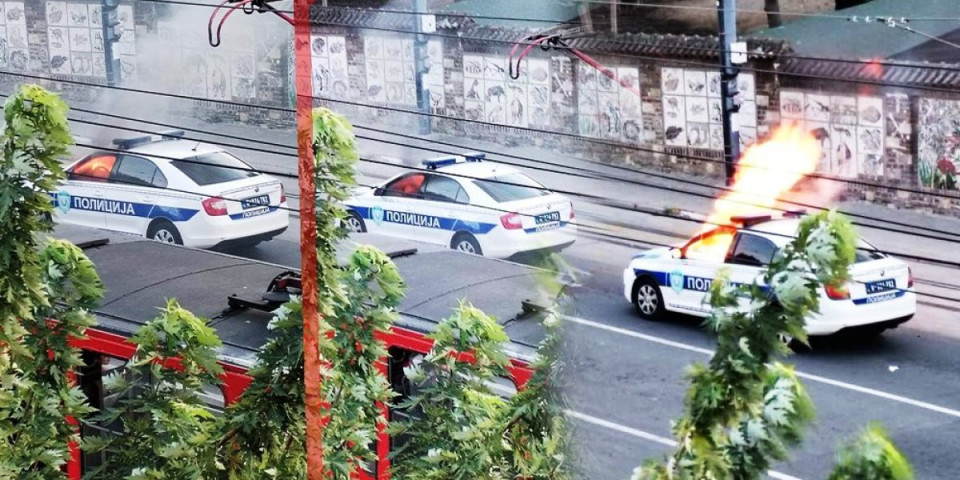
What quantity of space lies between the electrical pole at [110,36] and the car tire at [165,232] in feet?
7.00

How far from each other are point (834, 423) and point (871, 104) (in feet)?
13.2

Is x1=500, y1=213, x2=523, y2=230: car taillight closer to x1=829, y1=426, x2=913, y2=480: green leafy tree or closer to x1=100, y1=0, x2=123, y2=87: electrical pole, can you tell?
x1=829, y1=426, x2=913, y2=480: green leafy tree

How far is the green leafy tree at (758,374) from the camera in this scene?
11.5ft

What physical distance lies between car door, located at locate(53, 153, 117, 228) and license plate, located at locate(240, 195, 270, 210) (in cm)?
84

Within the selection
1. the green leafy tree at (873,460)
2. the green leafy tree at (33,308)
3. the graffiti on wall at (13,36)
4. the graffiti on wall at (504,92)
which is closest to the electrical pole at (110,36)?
the graffiti on wall at (13,36)

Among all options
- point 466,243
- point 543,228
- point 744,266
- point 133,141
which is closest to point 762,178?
point 543,228

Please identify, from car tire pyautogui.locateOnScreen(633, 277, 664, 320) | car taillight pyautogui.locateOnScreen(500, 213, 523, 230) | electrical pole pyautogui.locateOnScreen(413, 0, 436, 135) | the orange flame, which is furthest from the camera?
A: electrical pole pyautogui.locateOnScreen(413, 0, 436, 135)

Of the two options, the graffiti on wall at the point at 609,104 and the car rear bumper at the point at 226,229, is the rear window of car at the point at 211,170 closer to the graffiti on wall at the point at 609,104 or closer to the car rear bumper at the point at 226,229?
the car rear bumper at the point at 226,229

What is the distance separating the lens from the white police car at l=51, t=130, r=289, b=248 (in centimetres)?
799

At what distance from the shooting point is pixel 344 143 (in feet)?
20.4

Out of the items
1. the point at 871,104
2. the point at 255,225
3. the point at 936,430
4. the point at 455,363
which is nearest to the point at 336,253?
the point at 455,363

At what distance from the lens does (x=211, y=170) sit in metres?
8.11

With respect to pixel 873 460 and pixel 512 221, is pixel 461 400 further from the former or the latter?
pixel 873 460

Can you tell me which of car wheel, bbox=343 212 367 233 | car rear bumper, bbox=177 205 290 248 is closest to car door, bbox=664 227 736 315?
car wheel, bbox=343 212 367 233
